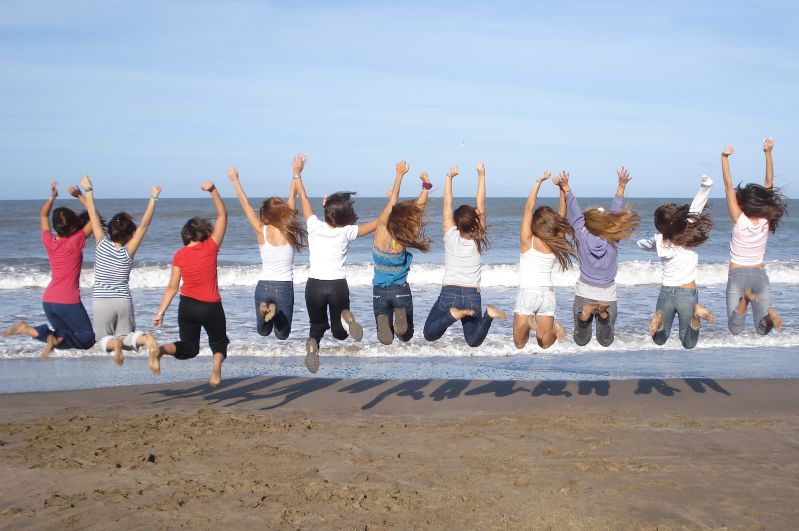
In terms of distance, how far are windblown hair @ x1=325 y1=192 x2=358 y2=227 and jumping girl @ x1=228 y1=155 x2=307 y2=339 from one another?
0.44 m

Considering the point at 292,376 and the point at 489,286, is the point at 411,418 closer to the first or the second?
the point at 292,376

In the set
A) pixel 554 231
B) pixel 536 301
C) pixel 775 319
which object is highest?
pixel 554 231

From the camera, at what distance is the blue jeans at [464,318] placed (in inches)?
328

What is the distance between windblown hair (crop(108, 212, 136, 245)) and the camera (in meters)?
8.03

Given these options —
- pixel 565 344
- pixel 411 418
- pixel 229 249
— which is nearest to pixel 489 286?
pixel 565 344

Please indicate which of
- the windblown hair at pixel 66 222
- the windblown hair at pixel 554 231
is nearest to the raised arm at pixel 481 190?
the windblown hair at pixel 554 231

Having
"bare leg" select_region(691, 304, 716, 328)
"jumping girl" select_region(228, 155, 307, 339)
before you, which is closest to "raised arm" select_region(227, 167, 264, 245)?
"jumping girl" select_region(228, 155, 307, 339)

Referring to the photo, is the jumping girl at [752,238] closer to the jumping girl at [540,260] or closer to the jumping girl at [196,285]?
the jumping girl at [540,260]

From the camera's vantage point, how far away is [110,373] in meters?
10.9

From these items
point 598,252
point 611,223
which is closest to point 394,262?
point 598,252

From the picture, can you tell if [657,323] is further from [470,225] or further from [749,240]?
[470,225]

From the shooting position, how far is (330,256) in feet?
27.2

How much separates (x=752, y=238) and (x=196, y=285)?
5.77 meters

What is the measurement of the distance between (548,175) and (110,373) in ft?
21.5
